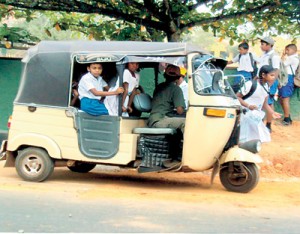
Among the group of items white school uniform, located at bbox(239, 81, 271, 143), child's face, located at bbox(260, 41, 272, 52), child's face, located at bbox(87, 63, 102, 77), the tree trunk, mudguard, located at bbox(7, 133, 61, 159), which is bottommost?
mudguard, located at bbox(7, 133, 61, 159)

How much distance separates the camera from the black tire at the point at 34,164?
28.9 feet

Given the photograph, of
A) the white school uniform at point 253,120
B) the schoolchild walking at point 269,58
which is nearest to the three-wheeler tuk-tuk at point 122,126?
the white school uniform at point 253,120

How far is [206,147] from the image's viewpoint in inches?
331

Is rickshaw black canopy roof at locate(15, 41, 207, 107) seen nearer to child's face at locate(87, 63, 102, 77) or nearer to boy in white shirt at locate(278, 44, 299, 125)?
child's face at locate(87, 63, 102, 77)

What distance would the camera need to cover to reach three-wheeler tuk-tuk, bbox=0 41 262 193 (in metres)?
8.41

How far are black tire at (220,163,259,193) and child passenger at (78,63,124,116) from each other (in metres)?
1.90

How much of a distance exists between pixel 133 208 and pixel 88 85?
7.30ft

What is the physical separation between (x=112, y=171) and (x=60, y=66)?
248 centimetres

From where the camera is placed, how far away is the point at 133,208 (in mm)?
7199

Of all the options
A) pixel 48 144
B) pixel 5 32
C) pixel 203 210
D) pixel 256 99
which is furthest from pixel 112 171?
pixel 5 32

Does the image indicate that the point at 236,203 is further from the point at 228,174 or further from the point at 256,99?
the point at 256,99

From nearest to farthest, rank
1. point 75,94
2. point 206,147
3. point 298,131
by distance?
point 206,147 → point 75,94 → point 298,131

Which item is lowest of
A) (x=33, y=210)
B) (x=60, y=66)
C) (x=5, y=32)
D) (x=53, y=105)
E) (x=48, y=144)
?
(x=33, y=210)

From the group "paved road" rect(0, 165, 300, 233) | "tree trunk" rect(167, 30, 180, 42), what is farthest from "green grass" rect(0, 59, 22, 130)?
"paved road" rect(0, 165, 300, 233)
